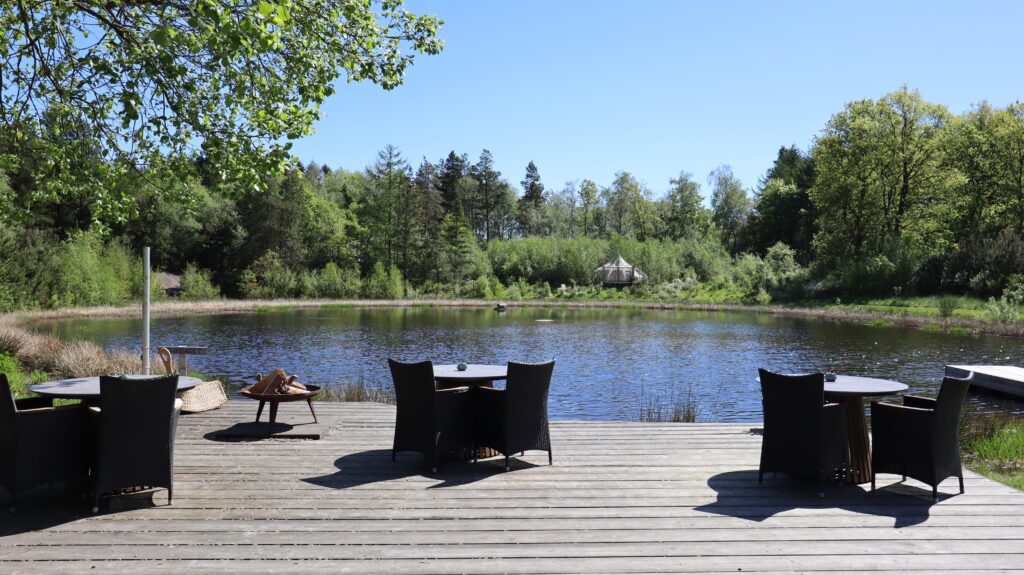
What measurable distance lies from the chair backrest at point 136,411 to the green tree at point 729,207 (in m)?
62.5

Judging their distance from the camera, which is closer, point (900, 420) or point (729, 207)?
point (900, 420)

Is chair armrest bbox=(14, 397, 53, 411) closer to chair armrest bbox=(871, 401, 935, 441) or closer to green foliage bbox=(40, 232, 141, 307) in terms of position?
chair armrest bbox=(871, 401, 935, 441)

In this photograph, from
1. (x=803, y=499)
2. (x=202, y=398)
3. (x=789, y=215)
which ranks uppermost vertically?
(x=789, y=215)

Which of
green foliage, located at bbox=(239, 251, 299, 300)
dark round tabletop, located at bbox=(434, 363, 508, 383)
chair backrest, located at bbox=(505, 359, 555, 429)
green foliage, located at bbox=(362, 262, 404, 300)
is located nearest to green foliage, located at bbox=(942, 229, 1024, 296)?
dark round tabletop, located at bbox=(434, 363, 508, 383)

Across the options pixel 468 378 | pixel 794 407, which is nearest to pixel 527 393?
pixel 468 378

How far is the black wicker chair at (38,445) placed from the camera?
3.84m

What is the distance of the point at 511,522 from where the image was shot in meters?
3.89

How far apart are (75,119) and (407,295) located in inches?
1632

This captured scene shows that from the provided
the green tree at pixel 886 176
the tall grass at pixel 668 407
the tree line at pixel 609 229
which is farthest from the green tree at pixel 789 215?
the tall grass at pixel 668 407

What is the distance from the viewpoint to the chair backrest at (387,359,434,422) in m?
4.92

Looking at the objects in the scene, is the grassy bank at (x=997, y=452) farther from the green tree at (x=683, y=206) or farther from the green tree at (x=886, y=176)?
the green tree at (x=683, y=206)

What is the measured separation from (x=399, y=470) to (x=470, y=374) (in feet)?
3.30

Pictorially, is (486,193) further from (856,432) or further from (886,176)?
(856,432)

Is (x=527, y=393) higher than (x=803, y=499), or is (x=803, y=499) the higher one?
→ (x=527, y=393)
